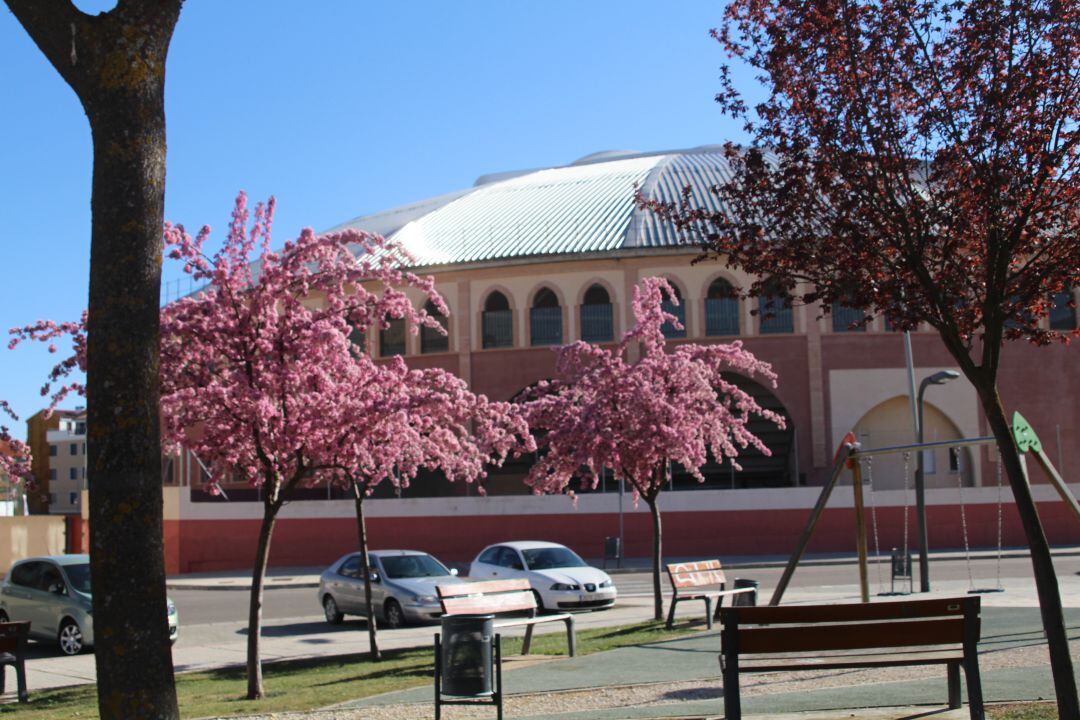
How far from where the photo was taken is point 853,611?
7.79 m

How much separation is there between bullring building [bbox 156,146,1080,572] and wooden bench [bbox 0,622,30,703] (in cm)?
2494

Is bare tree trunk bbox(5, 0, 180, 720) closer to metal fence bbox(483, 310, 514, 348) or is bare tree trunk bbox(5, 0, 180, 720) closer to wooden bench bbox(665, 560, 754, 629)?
wooden bench bbox(665, 560, 754, 629)

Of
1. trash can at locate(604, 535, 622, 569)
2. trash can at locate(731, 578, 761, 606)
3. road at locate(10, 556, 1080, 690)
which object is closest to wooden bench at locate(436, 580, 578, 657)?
road at locate(10, 556, 1080, 690)

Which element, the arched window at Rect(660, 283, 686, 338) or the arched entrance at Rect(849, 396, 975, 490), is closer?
the arched entrance at Rect(849, 396, 975, 490)

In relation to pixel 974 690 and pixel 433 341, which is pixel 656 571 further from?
pixel 433 341

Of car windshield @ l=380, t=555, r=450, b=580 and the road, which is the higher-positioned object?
car windshield @ l=380, t=555, r=450, b=580

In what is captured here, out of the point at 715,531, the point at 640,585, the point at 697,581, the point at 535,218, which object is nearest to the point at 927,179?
the point at 697,581

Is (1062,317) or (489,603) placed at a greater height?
(1062,317)

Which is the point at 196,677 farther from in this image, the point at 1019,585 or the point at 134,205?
the point at 1019,585

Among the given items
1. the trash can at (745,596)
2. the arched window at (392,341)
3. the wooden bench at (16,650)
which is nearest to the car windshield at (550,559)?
the trash can at (745,596)

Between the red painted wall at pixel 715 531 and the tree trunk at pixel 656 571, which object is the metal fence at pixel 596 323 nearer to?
the red painted wall at pixel 715 531

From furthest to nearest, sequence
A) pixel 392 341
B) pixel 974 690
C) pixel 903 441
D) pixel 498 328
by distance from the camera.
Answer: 1. pixel 392 341
2. pixel 498 328
3. pixel 903 441
4. pixel 974 690

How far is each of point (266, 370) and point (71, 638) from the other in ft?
26.1

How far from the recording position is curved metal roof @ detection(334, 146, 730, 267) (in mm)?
46469
